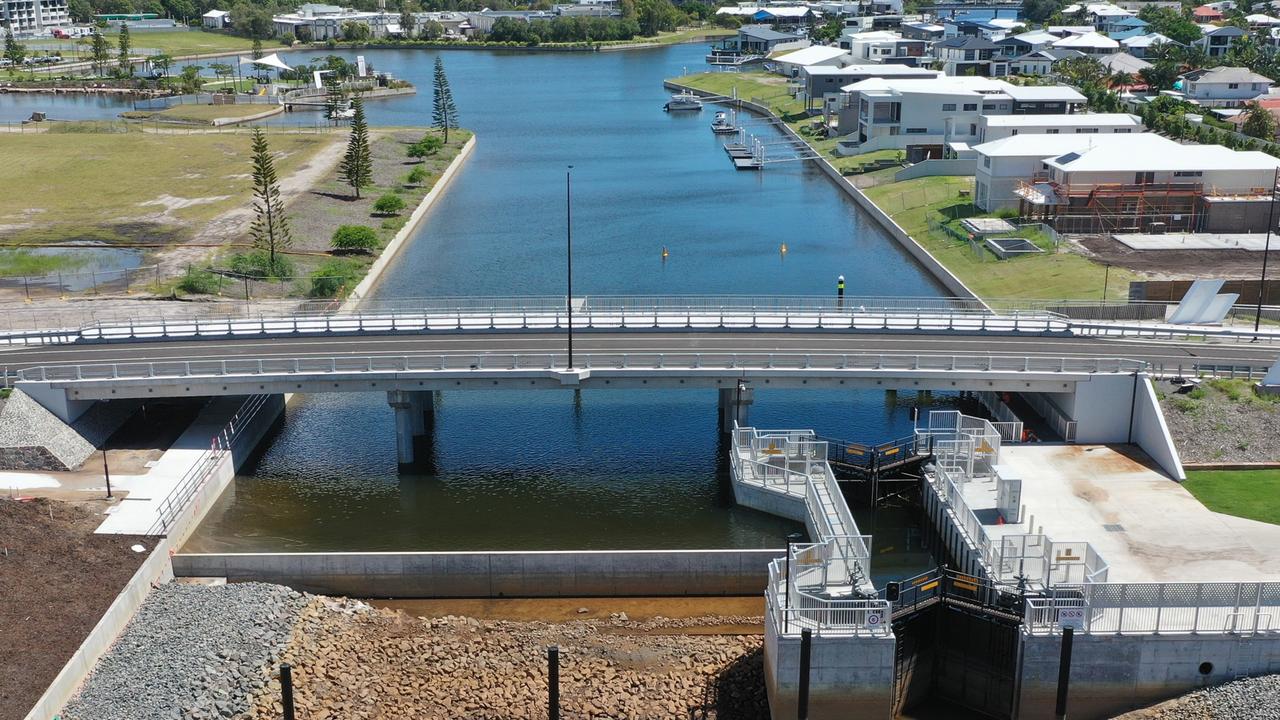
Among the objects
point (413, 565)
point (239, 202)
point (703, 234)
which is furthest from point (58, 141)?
point (413, 565)

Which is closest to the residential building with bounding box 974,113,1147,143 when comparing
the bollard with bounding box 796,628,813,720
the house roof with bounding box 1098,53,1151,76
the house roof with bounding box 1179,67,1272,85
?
the house roof with bounding box 1179,67,1272,85

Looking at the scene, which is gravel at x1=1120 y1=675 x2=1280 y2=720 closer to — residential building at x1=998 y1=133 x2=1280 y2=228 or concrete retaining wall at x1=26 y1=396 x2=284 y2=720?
concrete retaining wall at x1=26 y1=396 x2=284 y2=720

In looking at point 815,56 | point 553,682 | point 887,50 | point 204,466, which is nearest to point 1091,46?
point 887,50

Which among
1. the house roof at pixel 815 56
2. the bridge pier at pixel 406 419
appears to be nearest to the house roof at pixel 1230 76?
the house roof at pixel 815 56

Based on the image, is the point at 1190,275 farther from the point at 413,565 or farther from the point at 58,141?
the point at 58,141

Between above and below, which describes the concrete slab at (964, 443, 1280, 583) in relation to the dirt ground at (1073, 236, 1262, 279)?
below

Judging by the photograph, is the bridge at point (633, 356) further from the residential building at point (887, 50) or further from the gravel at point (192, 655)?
the residential building at point (887, 50)
